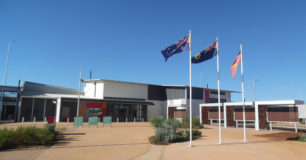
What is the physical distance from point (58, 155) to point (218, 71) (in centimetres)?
949

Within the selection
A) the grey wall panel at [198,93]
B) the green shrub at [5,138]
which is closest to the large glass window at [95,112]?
the grey wall panel at [198,93]

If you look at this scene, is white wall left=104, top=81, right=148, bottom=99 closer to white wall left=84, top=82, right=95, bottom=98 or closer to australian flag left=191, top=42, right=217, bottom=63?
white wall left=84, top=82, right=95, bottom=98

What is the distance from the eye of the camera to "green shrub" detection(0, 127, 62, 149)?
9.63 meters

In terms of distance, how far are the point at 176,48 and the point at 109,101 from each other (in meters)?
23.9

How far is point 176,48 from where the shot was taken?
12195mm

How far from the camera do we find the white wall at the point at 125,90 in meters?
36.1

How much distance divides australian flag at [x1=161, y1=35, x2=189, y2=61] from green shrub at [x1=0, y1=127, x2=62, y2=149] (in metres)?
7.85

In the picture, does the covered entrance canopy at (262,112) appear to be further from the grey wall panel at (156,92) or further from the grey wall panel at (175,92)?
the grey wall panel at (156,92)

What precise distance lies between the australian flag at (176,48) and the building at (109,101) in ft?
63.7

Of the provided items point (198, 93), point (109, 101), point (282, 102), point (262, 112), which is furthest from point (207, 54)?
point (198, 93)

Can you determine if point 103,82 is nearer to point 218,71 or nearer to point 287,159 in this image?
point 218,71

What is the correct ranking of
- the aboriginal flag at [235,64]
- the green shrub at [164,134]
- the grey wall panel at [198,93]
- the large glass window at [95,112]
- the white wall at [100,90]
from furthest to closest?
the grey wall panel at [198,93]
the white wall at [100,90]
the large glass window at [95,112]
the aboriginal flag at [235,64]
the green shrub at [164,134]

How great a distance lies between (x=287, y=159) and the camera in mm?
7801

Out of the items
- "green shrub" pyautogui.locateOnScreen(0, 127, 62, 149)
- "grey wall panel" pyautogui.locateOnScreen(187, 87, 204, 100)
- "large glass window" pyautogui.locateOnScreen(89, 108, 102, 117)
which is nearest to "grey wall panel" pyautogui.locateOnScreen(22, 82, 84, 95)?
"large glass window" pyautogui.locateOnScreen(89, 108, 102, 117)
